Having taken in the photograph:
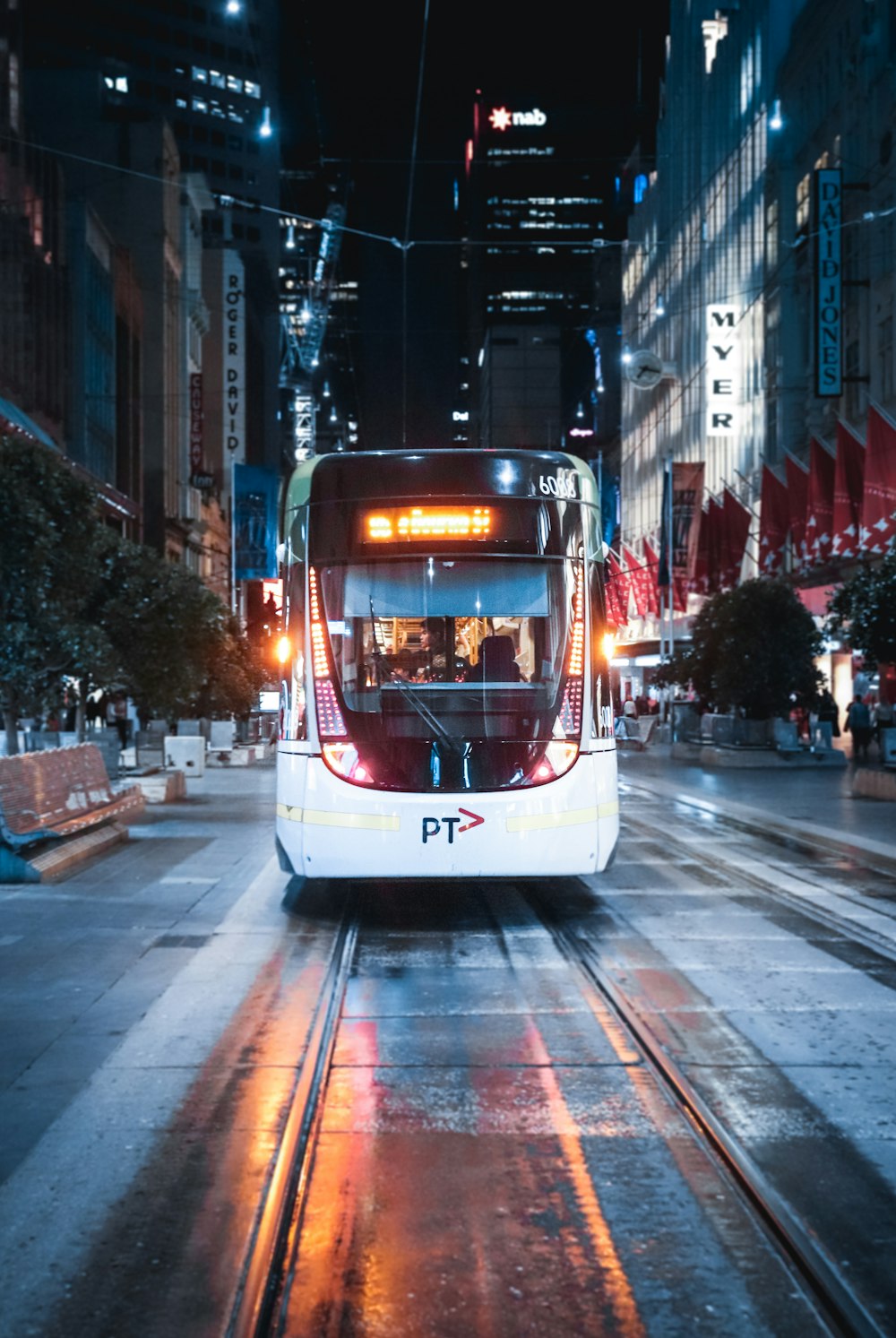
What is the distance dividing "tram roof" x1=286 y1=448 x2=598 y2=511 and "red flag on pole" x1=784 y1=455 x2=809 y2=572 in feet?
104

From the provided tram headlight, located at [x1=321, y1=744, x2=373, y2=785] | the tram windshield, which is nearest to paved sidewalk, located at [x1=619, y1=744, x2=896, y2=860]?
the tram windshield

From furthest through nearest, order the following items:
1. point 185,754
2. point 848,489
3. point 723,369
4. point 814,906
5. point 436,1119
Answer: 1. point 723,369
2. point 848,489
3. point 185,754
4. point 814,906
5. point 436,1119

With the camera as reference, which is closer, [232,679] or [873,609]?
[873,609]

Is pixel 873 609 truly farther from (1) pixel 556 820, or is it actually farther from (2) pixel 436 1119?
(2) pixel 436 1119

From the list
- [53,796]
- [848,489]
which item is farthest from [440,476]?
[848,489]

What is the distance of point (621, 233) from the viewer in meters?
119

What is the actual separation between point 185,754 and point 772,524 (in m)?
20.7

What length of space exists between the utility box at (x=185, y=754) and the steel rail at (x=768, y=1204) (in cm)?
2607

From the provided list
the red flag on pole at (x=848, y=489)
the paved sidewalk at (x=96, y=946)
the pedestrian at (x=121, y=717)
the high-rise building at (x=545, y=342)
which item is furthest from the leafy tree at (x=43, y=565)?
the high-rise building at (x=545, y=342)

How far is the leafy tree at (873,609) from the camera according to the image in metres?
26.6

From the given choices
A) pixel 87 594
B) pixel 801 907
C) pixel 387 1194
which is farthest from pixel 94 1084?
pixel 87 594

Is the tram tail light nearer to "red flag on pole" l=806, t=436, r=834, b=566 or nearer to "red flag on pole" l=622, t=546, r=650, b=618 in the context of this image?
"red flag on pole" l=806, t=436, r=834, b=566

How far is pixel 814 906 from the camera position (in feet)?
43.2

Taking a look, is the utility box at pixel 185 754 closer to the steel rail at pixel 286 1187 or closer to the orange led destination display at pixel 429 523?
the orange led destination display at pixel 429 523
